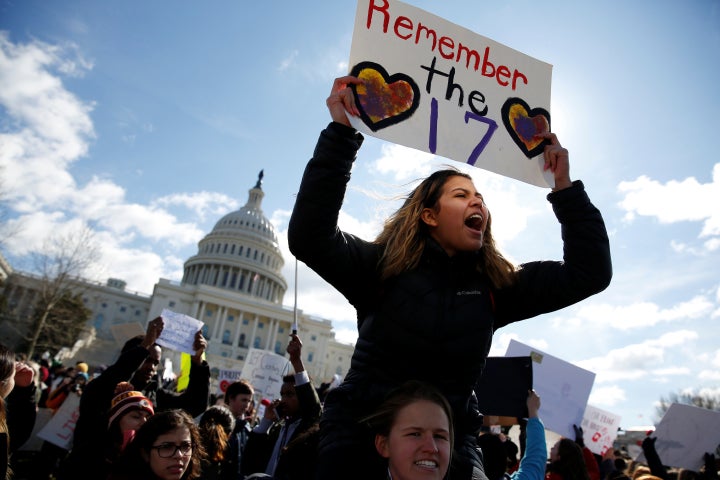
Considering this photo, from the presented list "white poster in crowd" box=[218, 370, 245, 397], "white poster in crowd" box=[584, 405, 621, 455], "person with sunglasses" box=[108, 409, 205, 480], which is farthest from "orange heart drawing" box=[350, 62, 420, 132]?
"white poster in crowd" box=[218, 370, 245, 397]

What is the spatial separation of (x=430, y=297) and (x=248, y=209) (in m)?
91.5

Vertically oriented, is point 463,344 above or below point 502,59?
below

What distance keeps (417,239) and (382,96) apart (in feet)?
2.07

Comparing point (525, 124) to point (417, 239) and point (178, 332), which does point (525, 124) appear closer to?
point (417, 239)

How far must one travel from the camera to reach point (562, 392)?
5.52 metres

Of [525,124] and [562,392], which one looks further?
[562,392]

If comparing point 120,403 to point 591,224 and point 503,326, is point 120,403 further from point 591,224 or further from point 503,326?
point 591,224

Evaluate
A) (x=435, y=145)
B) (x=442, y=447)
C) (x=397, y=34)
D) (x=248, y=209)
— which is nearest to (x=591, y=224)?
(x=435, y=145)

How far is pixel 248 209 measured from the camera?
90.6 meters

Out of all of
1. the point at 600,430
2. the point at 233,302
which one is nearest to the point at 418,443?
the point at 600,430

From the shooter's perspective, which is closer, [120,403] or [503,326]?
[503,326]

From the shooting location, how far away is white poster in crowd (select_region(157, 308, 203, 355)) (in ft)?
22.1

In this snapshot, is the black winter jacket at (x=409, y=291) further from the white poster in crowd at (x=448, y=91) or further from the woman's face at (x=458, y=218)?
the white poster in crowd at (x=448, y=91)

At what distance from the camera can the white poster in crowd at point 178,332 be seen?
266 inches
